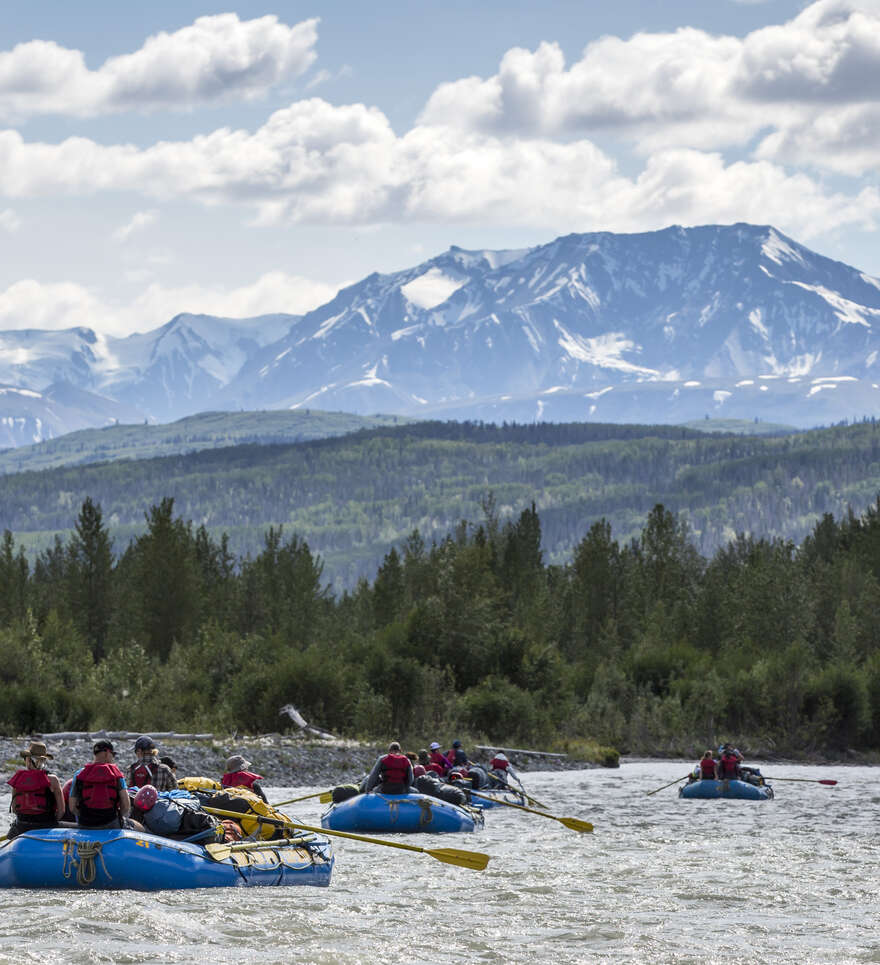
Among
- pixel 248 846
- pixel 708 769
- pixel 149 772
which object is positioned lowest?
pixel 708 769

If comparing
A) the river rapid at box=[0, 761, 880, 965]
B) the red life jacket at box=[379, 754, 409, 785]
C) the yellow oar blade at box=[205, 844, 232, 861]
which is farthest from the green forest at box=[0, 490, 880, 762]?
the yellow oar blade at box=[205, 844, 232, 861]

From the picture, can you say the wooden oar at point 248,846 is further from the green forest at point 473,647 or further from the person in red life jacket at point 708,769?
the green forest at point 473,647

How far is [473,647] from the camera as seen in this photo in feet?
278

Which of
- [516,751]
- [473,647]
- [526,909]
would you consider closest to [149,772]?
[526,909]

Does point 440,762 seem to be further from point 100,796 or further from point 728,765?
point 100,796

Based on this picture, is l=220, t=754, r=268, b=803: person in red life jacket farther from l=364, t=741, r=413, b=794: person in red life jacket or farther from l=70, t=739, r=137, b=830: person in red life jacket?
l=364, t=741, r=413, b=794: person in red life jacket

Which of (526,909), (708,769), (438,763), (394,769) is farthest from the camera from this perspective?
(708,769)

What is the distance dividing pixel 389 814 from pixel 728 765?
2100 cm

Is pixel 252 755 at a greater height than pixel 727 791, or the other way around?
pixel 252 755

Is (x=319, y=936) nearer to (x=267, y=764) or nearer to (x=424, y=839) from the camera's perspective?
(x=424, y=839)

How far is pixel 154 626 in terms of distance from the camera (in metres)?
101

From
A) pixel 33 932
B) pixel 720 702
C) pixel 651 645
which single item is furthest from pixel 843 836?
pixel 651 645

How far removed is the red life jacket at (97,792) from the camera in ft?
100

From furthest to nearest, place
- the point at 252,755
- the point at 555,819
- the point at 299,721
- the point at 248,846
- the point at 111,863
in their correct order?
the point at 299,721 < the point at 252,755 < the point at 555,819 < the point at 248,846 < the point at 111,863
